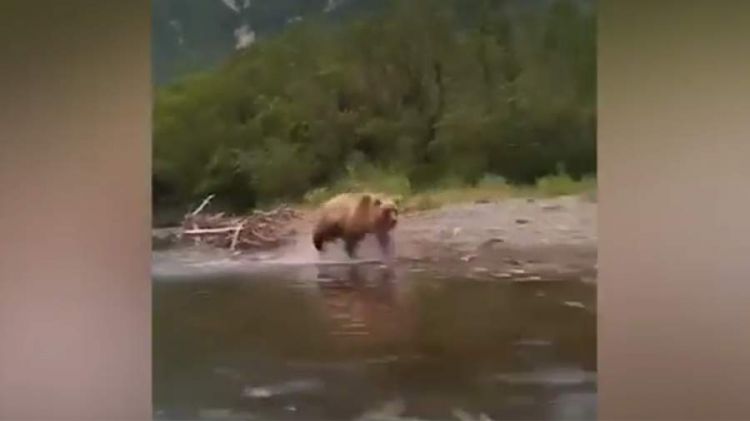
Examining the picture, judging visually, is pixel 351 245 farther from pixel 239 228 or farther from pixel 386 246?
pixel 239 228

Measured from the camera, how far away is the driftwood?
1980 mm

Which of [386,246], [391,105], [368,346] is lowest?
[368,346]

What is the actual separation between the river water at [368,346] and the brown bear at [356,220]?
59mm

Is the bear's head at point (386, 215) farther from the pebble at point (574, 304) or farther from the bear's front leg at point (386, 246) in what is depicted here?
the pebble at point (574, 304)

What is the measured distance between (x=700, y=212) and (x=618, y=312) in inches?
11.0

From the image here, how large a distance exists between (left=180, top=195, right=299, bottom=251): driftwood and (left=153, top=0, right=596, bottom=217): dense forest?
0.10 ft

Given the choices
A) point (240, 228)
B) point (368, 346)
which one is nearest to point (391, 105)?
point (240, 228)

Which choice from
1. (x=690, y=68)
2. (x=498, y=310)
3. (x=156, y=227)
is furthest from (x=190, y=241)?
(x=690, y=68)

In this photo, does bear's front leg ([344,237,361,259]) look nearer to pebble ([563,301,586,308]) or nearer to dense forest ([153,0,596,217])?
dense forest ([153,0,596,217])

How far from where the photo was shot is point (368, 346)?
1970 millimetres

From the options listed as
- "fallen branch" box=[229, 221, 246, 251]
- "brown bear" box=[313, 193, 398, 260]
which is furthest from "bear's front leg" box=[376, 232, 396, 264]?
"fallen branch" box=[229, 221, 246, 251]

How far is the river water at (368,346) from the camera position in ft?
6.40

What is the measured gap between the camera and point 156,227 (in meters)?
1.99

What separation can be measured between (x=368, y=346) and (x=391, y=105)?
1.73ft
